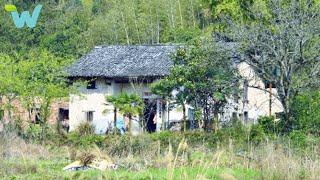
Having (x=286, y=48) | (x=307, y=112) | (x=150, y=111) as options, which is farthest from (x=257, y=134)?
(x=150, y=111)

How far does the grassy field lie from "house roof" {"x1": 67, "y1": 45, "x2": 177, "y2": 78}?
13.6 metres

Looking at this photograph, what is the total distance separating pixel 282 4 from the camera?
23000mm

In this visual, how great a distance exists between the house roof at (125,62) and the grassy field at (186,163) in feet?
44.6

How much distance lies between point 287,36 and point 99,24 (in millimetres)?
29698

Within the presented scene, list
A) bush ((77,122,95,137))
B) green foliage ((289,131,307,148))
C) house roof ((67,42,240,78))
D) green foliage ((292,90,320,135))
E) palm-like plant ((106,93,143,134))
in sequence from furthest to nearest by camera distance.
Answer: house roof ((67,42,240,78)) < palm-like plant ((106,93,143,134)) < bush ((77,122,95,137)) < green foliage ((292,90,320,135)) < green foliage ((289,131,307,148))

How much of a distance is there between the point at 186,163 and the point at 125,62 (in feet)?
62.4

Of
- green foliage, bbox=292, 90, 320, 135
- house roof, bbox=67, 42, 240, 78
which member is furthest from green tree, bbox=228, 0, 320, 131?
house roof, bbox=67, 42, 240, 78

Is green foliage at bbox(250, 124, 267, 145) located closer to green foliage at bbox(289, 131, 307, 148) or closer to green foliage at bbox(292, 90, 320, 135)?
green foliage at bbox(289, 131, 307, 148)

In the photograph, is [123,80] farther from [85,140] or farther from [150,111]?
[85,140]

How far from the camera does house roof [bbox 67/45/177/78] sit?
32.4 metres

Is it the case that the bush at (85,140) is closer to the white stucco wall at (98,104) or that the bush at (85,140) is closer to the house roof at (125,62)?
the house roof at (125,62)

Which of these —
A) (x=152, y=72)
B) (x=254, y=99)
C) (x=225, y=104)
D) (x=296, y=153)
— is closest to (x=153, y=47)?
(x=152, y=72)

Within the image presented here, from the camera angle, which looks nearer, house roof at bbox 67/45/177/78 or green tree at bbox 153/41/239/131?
green tree at bbox 153/41/239/131

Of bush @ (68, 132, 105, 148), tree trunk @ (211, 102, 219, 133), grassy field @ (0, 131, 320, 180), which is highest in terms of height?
tree trunk @ (211, 102, 219, 133)
